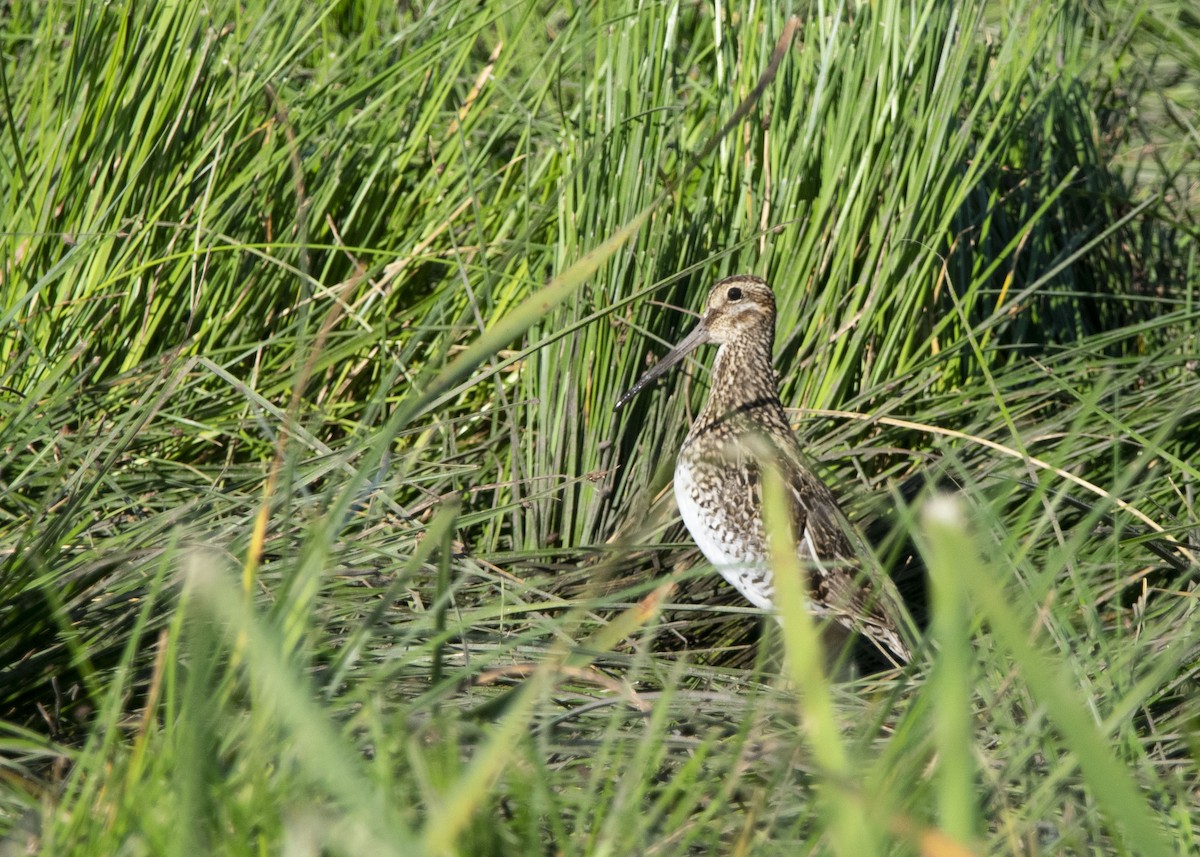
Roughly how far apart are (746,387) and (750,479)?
0.26 m

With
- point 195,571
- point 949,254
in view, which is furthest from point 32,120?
point 195,571

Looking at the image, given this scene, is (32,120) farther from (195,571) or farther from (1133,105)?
(1133,105)

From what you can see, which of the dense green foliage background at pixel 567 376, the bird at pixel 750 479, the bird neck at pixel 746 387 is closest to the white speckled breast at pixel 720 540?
the bird at pixel 750 479

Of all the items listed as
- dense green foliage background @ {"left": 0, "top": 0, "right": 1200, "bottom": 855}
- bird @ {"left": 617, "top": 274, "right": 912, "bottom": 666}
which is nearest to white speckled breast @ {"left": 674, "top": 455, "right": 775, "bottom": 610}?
bird @ {"left": 617, "top": 274, "right": 912, "bottom": 666}

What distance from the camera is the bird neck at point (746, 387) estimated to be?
11.1ft

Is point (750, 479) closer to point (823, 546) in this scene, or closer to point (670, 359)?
point (823, 546)

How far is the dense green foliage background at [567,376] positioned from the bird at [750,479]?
4.8 inches

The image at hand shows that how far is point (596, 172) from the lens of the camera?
11.1 feet

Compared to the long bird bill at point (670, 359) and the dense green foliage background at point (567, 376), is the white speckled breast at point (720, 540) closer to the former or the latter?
the dense green foliage background at point (567, 376)

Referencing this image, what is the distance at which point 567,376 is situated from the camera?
3408mm

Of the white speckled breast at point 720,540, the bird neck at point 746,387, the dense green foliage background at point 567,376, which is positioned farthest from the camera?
the bird neck at point 746,387

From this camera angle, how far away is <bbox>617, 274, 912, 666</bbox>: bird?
3.19m

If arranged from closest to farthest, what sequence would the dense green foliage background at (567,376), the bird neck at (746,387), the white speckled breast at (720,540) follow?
the dense green foliage background at (567,376) → the white speckled breast at (720,540) → the bird neck at (746,387)

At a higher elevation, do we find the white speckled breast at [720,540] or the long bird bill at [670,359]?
the long bird bill at [670,359]
